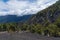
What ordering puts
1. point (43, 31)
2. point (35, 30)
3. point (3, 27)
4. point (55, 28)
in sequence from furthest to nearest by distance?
point (3, 27)
point (35, 30)
point (43, 31)
point (55, 28)

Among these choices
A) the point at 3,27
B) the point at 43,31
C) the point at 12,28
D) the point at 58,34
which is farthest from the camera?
the point at 3,27

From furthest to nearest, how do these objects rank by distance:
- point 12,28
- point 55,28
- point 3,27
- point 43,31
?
point 3,27
point 12,28
point 43,31
point 55,28

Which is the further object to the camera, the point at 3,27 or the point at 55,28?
the point at 3,27

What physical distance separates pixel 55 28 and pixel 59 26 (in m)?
5.61

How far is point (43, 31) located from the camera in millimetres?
121062

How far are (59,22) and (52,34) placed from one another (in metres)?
15.5

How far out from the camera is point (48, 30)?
11450 cm

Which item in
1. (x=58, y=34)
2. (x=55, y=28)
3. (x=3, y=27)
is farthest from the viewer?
(x=3, y=27)

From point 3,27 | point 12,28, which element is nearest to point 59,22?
point 12,28

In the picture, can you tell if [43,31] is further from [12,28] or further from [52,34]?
[12,28]

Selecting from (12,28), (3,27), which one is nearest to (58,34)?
(12,28)

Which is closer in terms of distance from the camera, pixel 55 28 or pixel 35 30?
pixel 55 28

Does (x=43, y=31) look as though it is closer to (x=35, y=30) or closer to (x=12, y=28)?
(x=35, y=30)

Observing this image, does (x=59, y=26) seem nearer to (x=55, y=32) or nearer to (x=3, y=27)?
(x=55, y=32)
